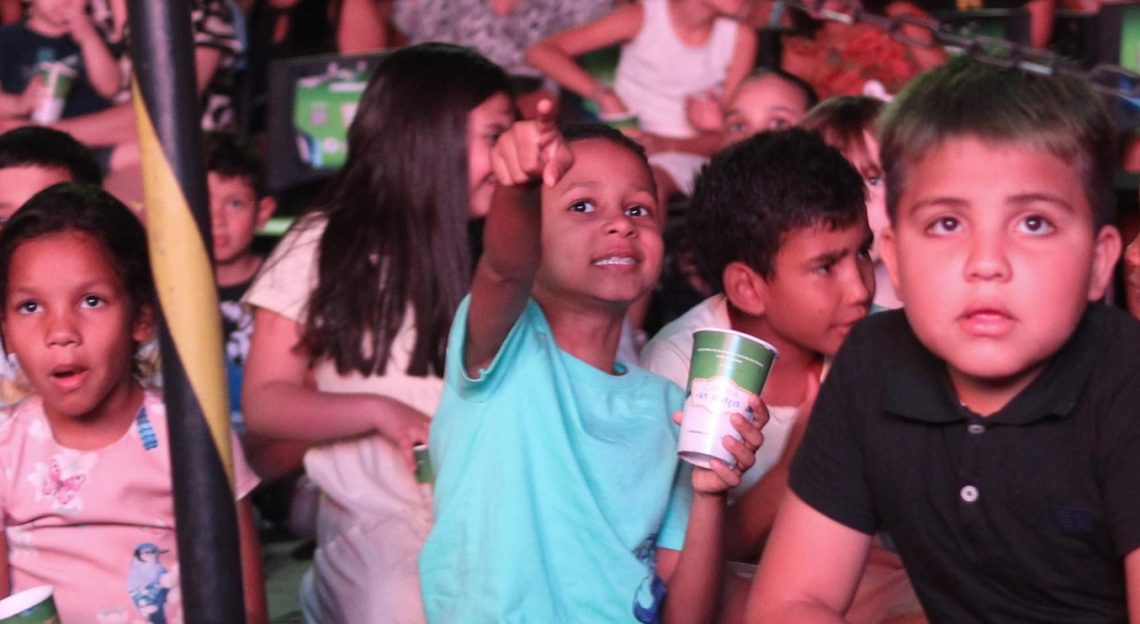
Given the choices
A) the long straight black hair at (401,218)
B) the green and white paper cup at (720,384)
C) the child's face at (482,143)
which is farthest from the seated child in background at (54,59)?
the green and white paper cup at (720,384)

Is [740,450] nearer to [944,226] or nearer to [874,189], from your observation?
[944,226]

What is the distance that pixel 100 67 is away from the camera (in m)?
5.24

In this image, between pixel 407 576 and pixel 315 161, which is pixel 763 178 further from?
pixel 315 161

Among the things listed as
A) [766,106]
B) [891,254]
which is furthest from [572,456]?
[766,106]

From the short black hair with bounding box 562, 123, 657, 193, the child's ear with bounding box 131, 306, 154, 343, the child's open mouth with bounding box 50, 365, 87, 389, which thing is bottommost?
the child's open mouth with bounding box 50, 365, 87, 389

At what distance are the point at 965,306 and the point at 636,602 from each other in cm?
92

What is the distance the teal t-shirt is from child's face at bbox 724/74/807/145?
2.16 metres

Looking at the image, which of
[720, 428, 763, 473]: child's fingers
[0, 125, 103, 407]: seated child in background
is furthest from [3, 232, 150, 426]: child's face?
[720, 428, 763, 473]: child's fingers

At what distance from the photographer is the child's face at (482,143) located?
10.4 feet

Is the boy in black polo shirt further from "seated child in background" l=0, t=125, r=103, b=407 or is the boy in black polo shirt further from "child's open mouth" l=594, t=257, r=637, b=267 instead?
"seated child in background" l=0, t=125, r=103, b=407

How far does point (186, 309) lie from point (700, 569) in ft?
3.78

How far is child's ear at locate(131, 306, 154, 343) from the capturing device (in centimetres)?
276

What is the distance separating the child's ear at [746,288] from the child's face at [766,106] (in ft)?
4.84

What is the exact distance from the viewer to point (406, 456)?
283 centimetres
